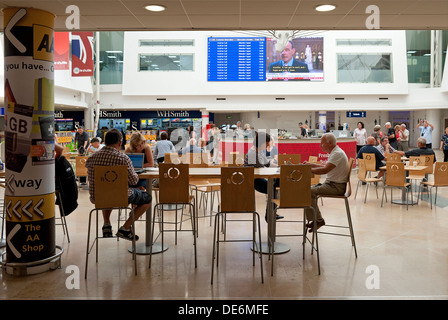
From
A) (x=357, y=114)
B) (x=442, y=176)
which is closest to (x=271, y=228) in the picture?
(x=442, y=176)

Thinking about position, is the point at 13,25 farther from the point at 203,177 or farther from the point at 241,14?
the point at 203,177

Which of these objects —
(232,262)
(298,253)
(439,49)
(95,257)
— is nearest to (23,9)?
(95,257)

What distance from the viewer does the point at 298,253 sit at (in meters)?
4.23

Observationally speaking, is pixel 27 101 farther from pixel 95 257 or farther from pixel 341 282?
pixel 341 282

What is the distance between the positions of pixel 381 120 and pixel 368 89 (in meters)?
4.47

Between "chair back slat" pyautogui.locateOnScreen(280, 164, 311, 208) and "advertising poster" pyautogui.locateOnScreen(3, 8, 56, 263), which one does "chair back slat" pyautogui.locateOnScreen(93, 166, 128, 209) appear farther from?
"chair back slat" pyautogui.locateOnScreen(280, 164, 311, 208)

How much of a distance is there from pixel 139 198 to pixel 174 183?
45 cm

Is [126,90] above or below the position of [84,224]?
above

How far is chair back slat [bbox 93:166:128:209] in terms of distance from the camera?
3613 mm

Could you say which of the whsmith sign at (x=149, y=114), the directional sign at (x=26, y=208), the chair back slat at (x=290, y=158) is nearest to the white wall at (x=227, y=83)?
the whsmith sign at (x=149, y=114)

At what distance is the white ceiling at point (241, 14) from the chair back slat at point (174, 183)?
1509 mm

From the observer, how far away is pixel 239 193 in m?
3.64

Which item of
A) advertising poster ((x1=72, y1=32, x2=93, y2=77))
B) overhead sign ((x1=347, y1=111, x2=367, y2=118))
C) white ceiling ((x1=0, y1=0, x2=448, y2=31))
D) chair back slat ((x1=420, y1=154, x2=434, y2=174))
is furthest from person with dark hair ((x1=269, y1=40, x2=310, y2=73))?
white ceiling ((x1=0, y1=0, x2=448, y2=31))

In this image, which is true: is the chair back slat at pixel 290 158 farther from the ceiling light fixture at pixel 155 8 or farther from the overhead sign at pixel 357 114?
the overhead sign at pixel 357 114
